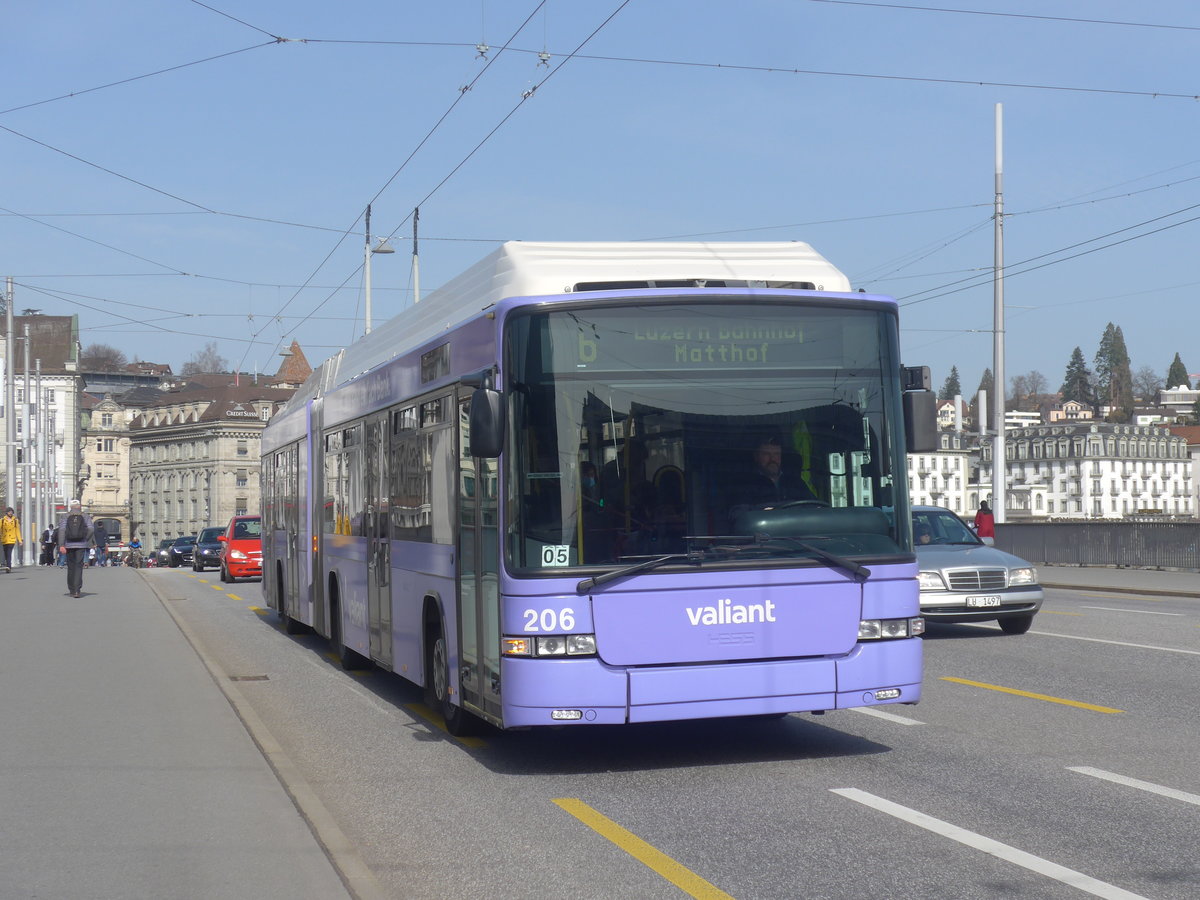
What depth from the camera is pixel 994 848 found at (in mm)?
6824

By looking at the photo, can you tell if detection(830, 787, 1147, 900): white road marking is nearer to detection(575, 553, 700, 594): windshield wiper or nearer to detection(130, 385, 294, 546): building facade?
detection(575, 553, 700, 594): windshield wiper

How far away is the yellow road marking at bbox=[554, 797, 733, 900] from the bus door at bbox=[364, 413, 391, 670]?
188 inches

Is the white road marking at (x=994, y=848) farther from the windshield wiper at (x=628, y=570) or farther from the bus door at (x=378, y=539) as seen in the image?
the bus door at (x=378, y=539)

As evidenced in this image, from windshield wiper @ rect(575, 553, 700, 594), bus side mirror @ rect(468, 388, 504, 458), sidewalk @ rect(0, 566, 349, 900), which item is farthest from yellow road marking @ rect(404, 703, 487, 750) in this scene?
bus side mirror @ rect(468, 388, 504, 458)

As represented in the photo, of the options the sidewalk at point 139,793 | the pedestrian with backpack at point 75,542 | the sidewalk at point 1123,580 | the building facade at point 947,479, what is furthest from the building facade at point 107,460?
the sidewalk at point 139,793

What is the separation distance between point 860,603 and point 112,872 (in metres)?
4.52

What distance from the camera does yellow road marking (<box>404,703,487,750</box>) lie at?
10449mm

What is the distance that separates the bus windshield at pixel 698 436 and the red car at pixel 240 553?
3068 centimetres

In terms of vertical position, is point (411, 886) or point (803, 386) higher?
point (803, 386)

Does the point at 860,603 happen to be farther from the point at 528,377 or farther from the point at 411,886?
the point at 411,886

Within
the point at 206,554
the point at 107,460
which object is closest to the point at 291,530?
the point at 206,554

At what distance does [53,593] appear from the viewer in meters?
31.2

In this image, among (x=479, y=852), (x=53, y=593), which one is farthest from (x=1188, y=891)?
(x=53, y=593)

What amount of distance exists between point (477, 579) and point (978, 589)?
964cm
